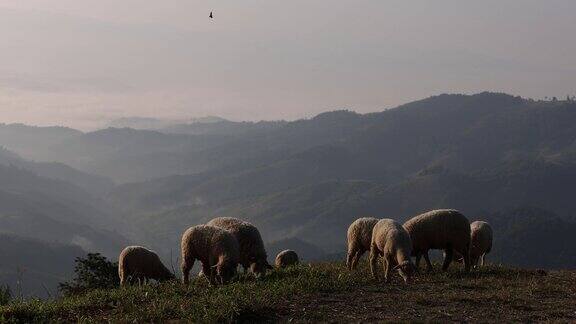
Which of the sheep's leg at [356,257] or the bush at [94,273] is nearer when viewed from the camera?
the sheep's leg at [356,257]

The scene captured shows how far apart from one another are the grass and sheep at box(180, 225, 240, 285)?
2.64 ft

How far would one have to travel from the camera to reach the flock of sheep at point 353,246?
1983 centimetres

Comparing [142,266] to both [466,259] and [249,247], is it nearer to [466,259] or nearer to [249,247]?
[249,247]

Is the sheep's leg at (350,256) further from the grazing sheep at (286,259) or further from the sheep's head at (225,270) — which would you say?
the grazing sheep at (286,259)

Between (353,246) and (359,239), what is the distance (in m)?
0.38

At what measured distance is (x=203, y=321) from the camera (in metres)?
13.4

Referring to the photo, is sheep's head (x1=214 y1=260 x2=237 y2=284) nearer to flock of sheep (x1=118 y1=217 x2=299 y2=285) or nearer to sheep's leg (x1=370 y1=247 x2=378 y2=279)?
flock of sheep (x1=118 y1=217 x2=299 y2=285)

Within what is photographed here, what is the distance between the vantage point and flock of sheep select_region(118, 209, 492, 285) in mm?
19828

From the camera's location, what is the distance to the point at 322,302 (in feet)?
51.1

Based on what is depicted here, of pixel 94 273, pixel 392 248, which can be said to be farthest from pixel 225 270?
pixel 94 273

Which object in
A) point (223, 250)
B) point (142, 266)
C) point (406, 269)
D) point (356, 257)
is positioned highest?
point (223, 250)

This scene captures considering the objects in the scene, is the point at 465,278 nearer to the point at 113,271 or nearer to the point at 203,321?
the point at 203,321

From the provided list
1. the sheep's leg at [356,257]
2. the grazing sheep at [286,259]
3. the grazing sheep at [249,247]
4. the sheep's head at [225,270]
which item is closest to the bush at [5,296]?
the sheep's head at [225,270]

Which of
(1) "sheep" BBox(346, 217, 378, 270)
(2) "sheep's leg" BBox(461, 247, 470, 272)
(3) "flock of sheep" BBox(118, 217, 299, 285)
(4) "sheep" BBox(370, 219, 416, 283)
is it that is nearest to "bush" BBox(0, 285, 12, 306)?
(3) "flock of sheep" BBox(118, 217, 299, 285)
